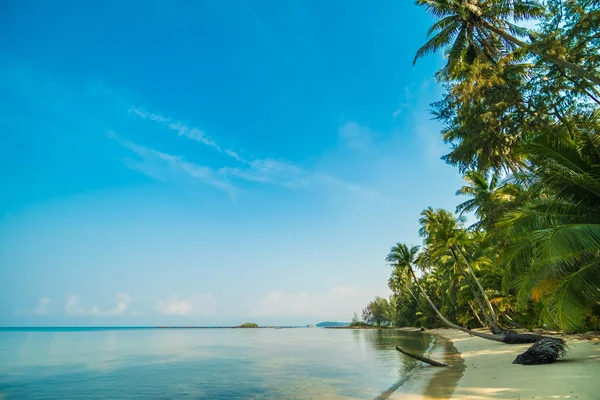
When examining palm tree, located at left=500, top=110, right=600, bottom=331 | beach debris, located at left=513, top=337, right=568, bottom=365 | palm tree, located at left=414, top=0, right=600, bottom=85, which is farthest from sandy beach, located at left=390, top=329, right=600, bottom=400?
palm tree, located at left=414, top=0, right=600, bottom=85

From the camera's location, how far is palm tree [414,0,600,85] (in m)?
13.7

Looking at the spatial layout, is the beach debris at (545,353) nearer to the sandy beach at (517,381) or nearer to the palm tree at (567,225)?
the sandy beach at (517,381)

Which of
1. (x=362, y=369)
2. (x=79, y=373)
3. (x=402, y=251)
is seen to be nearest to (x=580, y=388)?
(x=362, y=369)

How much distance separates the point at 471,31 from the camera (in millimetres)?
14875

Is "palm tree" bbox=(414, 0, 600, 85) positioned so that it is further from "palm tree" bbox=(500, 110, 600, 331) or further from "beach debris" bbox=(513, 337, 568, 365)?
"beach debris" bbox=(513, 337, 568, 365)

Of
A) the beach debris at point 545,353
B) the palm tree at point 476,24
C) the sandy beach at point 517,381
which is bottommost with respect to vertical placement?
the sandy beach at point 517,381

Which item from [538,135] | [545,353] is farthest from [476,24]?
[545,353]

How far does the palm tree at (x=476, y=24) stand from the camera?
13.7m

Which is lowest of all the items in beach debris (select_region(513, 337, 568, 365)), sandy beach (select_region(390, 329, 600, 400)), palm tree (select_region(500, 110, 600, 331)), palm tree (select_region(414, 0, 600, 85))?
sandy beach (select_region(390, 329, 600, 400))

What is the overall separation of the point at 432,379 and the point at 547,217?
22.2 ft

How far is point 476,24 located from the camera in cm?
1452

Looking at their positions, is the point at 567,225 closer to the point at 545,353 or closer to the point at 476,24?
the point at 545,353

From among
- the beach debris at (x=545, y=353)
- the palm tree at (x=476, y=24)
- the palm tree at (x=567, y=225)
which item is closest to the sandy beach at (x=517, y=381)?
the beach debris at (x=545, y=353)

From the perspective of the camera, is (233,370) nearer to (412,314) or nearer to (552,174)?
(552,174)
